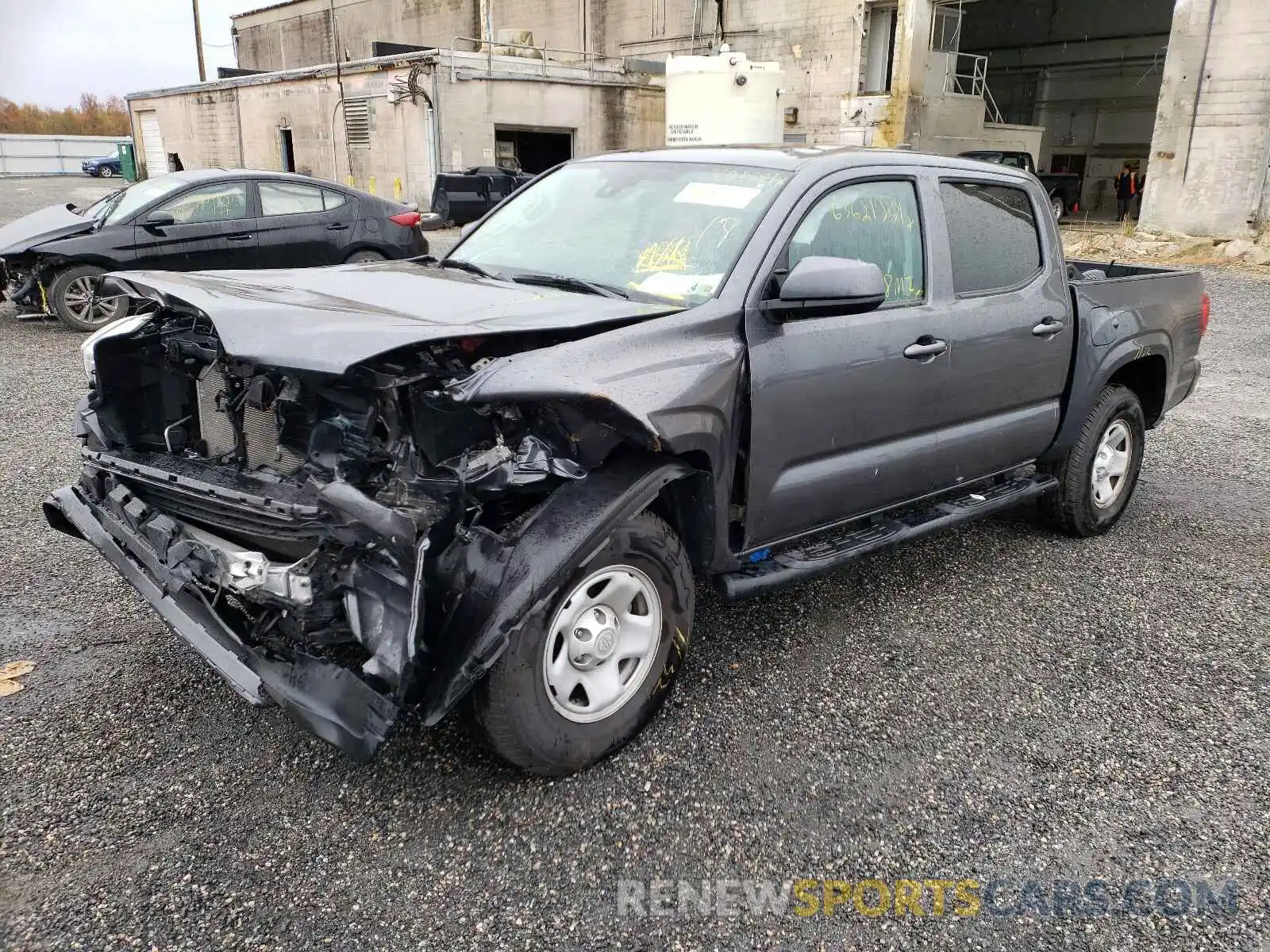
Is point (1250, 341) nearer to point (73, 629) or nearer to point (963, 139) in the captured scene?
point (73, 629)

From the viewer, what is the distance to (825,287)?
3064 mm

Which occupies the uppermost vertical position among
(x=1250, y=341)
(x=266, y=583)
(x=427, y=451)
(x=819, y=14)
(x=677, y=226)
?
(x=819, y=14)

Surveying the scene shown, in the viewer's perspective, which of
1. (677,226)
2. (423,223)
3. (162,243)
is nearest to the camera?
Answer: (677,226)

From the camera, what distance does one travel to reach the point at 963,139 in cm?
2511

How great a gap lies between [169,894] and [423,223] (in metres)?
4.56

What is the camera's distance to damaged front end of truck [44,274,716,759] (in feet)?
8.16

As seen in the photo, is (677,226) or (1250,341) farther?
(1250,341)

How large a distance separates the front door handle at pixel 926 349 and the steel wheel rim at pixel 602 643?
4.70 feet

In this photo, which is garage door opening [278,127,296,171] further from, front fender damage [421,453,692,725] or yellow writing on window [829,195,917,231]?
front fender damage [421,453,692,725]

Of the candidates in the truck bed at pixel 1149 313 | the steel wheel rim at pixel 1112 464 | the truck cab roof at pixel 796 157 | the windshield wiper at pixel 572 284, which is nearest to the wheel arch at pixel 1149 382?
the truck bed at pixel 1149 313

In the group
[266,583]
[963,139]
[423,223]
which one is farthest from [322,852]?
[963,139]

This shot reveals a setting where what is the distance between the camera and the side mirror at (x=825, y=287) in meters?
3.06

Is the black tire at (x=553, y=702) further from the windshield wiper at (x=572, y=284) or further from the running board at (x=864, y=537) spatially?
the windshield wiper at (x=572, y=284)

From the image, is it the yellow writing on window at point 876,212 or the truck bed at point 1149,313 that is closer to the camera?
the yellow writing on window at point 876,212
